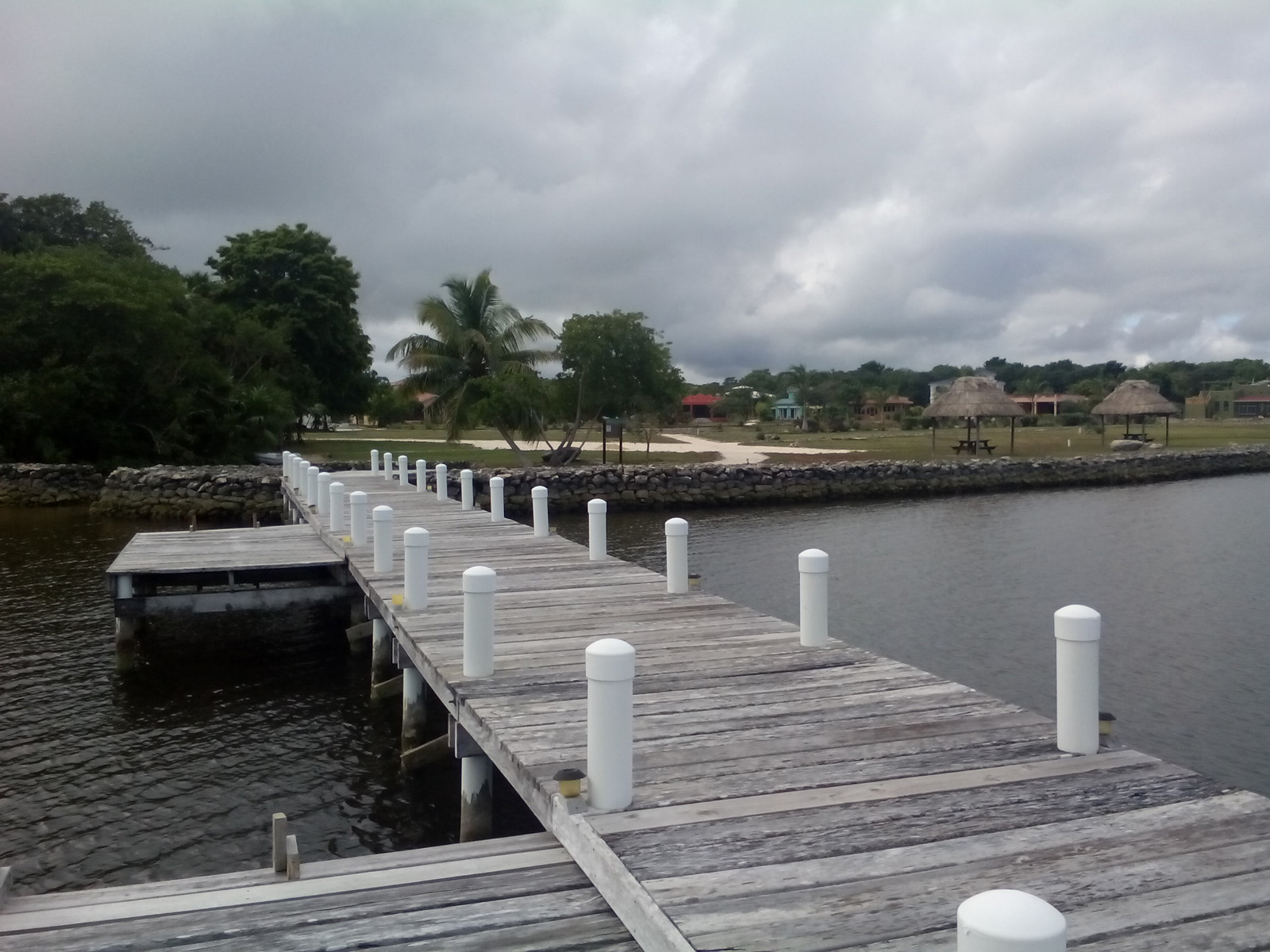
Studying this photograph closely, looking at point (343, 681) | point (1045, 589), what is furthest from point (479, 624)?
point (1045, 589)

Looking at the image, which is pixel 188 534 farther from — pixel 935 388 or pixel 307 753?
pixel 935 388

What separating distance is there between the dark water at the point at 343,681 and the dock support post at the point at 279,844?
375 cm

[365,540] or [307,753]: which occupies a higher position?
[365,540]

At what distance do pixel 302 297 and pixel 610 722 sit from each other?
48.9 metres

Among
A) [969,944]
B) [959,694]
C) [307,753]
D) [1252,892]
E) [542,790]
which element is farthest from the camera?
[307,753]

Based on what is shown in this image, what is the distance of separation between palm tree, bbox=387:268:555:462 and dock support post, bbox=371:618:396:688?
82.7ft

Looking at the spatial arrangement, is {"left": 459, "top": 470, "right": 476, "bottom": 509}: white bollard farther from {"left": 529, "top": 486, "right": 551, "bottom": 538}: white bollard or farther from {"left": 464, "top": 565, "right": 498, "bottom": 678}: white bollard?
{"left": 464, "top": 565, "right": 498, "bottom": 678}: white bollard

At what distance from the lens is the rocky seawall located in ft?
101

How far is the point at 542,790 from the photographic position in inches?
195

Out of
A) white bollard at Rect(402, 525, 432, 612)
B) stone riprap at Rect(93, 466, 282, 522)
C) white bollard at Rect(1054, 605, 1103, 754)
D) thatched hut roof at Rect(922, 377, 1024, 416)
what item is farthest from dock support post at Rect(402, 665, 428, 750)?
thatched hut roof at Rect(922, 377, 1024, 416)

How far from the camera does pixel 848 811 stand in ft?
15.2

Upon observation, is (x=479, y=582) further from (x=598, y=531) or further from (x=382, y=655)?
(x=382, y=655)

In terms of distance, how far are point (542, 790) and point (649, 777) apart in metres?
0.52

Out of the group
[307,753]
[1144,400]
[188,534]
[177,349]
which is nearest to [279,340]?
[177,349]
